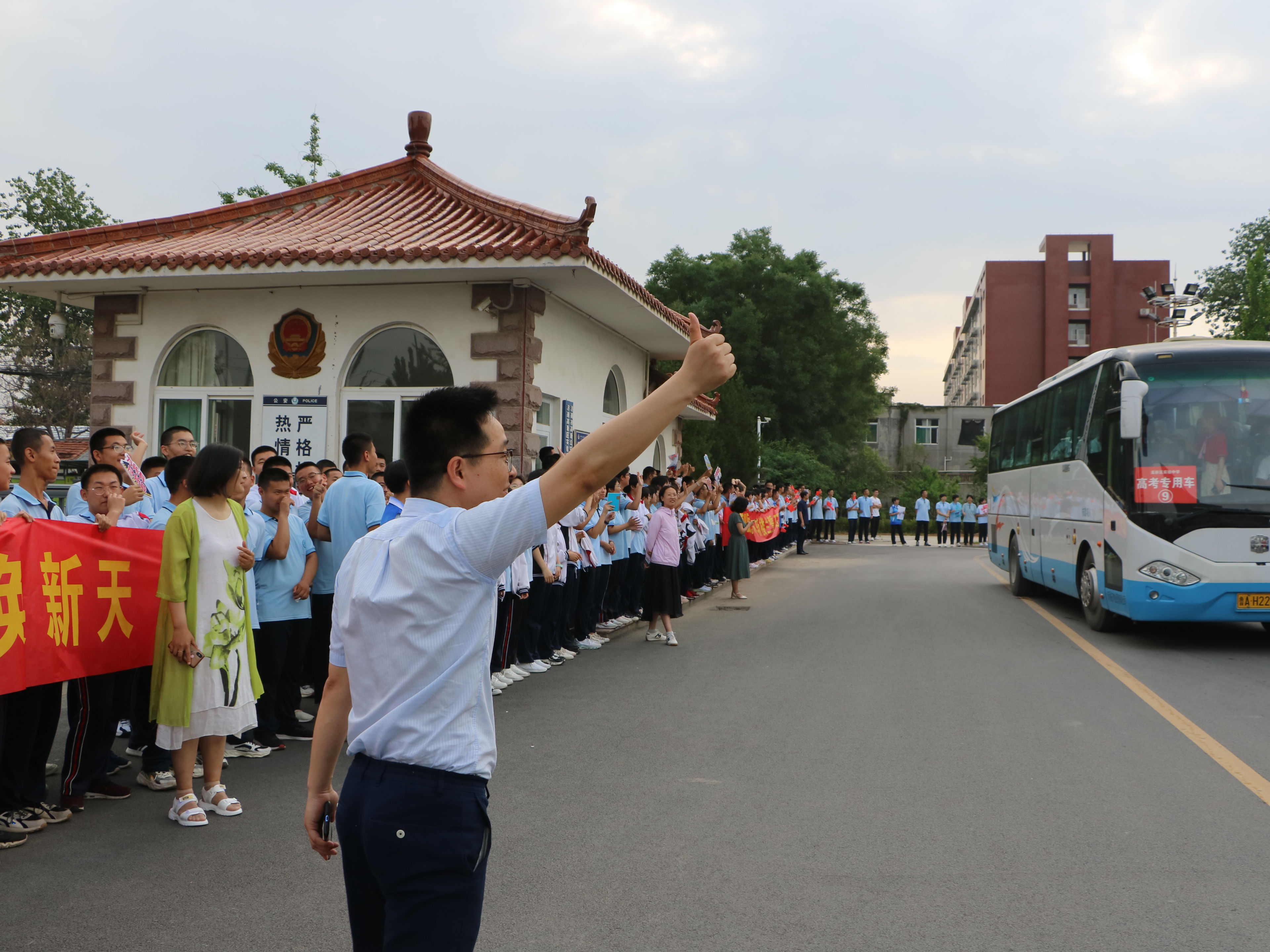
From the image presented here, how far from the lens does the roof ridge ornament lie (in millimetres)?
15680

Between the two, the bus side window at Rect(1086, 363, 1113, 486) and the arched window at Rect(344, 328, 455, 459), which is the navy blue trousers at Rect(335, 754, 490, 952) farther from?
the arched window at Rect(344, 328, 455, 459)

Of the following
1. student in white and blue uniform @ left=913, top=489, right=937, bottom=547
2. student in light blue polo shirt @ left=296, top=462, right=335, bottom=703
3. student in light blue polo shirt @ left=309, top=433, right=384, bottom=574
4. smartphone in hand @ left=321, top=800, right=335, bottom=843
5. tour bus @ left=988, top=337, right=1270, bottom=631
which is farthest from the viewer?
student in white and blue uniform @ left=913, top=489, right=937, bottom=547

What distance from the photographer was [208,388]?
1443 centimetres

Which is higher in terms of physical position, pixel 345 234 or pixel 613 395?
pixel 345 234

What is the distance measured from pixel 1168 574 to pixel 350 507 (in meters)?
8.42

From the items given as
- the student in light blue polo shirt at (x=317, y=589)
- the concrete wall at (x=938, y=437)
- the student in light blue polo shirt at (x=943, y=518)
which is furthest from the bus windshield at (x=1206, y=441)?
the concrete wall at (x=938, y=437)

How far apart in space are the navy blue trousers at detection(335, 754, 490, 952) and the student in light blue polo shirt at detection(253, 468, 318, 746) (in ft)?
14.6

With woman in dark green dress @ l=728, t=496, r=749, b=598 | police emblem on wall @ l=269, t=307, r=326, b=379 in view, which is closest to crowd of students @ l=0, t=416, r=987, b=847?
police emblem on wall @ l=269, t=307, r=326, b=379

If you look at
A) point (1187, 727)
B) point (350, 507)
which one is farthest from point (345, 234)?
point (1187, 727)

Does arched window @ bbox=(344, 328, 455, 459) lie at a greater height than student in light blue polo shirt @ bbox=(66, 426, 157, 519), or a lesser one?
greater

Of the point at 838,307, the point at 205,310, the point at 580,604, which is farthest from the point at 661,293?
the point at 580,604

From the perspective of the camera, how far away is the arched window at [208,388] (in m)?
14.4

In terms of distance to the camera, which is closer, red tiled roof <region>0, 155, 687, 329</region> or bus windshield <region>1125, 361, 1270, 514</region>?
bus windshield <region>1125, 361, 1270, 514</region>

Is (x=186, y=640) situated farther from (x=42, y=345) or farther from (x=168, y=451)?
(x=42, y=345)
